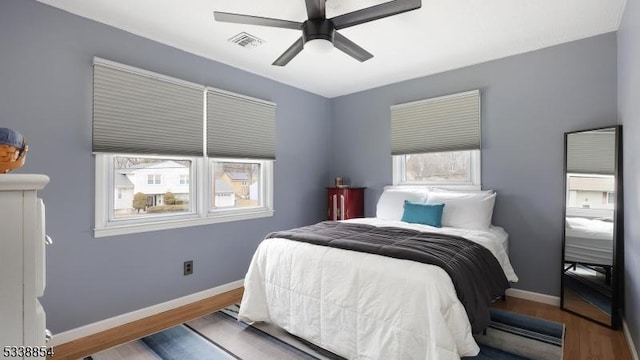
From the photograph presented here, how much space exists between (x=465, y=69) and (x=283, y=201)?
8.46ft

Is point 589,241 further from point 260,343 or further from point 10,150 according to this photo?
point 10,150

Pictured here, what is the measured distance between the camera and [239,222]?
3416 mm

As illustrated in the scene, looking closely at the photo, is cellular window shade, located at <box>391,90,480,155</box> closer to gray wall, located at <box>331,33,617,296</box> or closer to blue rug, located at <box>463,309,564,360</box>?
gray wall, located at <box>331,33,617,296</box>

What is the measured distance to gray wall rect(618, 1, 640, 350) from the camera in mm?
1893

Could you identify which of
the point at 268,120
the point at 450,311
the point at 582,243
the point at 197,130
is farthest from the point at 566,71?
the point at 197,130

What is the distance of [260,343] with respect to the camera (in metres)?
2.16

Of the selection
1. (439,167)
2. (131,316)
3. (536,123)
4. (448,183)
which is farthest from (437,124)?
(131,316)

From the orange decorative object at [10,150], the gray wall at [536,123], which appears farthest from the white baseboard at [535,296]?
the orange decorative object at [10,150]

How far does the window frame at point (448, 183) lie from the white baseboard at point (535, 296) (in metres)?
1.06

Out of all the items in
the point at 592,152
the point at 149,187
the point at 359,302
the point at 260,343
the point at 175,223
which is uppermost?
the point at 592,152

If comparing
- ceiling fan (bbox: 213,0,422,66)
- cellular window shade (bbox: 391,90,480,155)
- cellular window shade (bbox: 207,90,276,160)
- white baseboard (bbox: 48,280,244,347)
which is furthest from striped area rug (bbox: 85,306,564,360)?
ceiling fan (bbox: 213,0,422,66)

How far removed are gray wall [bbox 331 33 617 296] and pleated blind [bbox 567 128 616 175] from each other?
4.7 inches

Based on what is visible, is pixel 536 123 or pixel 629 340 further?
pixel 536 123

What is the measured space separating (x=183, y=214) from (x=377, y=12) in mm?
2426
